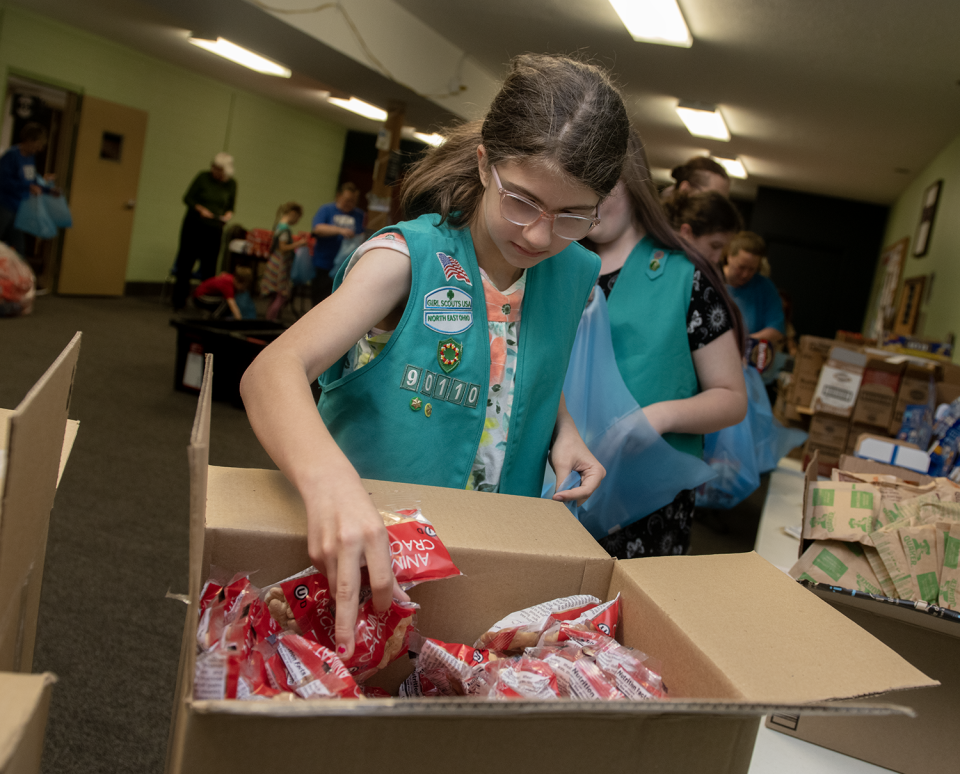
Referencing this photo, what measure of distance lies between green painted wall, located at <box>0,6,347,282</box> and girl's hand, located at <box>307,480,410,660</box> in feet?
29.0

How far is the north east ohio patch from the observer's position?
0.99 metres

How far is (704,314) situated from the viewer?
1.58m

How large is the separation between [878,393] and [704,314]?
196cm

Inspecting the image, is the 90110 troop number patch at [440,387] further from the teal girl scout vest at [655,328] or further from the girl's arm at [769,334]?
the girl's arm at [769,334]

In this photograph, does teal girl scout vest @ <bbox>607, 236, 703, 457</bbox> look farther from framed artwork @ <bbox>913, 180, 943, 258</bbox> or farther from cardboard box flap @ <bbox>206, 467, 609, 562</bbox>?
framed artwork @ <bbox>913, 180, 943, 258</bbox>

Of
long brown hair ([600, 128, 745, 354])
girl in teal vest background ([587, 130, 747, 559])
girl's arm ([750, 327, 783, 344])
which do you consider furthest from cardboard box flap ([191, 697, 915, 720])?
girl's arm ([750, 327, 783, 344])

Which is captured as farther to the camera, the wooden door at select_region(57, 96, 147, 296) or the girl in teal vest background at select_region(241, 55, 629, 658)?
the wooden door at select_region(57, 96, 147, 296)

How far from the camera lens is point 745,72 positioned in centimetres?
550

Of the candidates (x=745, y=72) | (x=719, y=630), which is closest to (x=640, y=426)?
(x=719, y=630)

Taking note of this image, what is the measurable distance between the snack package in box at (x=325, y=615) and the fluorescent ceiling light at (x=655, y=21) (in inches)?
174

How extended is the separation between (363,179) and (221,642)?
517 inches

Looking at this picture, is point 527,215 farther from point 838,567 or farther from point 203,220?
point 203,220

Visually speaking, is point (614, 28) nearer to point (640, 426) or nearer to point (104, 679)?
point (640, 426)

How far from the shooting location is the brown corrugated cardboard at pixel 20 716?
0.38 meters
